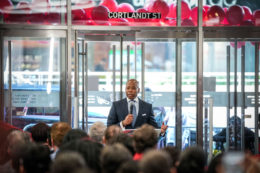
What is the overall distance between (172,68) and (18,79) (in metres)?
2.59

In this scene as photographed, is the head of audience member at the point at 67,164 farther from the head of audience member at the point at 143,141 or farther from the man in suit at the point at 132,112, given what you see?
the man in suit at the point at 132,112

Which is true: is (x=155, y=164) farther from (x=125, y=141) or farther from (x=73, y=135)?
(x=73, y=135)

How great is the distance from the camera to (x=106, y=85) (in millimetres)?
8438

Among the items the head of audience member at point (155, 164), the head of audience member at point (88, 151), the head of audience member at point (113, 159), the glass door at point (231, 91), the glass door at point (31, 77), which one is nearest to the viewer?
the head of audience member at point (155, 164)

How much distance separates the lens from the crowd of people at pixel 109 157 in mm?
3490

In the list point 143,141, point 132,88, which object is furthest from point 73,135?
point 132,88

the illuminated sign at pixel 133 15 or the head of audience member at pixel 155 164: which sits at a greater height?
the illuminated sign at pixel 133 15

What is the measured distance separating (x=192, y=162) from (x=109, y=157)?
2.19 ft

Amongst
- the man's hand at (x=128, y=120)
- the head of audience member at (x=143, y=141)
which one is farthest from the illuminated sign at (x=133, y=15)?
the head of audience member at (x=143, y=141)

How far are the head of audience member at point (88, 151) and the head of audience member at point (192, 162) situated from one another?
739mm

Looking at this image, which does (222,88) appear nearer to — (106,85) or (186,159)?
(106,85)

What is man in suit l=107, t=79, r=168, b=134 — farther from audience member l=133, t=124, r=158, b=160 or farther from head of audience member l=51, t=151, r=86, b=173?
head of audience member l=51, t=151, r=86, b=173

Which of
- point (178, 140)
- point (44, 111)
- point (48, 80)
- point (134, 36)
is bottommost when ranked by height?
point (178, 140)

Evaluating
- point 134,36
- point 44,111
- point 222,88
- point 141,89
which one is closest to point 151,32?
point 134,36
